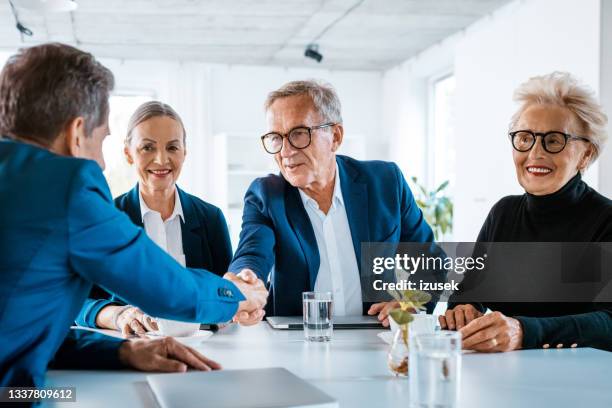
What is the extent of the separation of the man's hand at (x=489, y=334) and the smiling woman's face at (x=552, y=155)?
722 mm

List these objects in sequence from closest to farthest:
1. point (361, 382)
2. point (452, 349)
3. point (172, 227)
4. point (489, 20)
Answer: point (452, 349) → point (361, 382) → point (172, 227) → point (489, 20)

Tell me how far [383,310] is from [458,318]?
22cm

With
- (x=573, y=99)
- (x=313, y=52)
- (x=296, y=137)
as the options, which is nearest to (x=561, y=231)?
(x=573, y=99)

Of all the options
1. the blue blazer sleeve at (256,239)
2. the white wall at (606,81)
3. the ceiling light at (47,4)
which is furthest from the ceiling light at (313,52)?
the blue blazer sleeve at (256,239)

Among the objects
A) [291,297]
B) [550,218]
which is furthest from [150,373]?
[550,218]

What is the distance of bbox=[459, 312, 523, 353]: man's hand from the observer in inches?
61.6

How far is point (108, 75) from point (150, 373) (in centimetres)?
61

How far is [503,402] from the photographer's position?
117 centimetres

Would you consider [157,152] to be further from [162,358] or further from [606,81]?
[606,81]

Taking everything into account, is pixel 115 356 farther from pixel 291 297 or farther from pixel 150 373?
pixel 291 297

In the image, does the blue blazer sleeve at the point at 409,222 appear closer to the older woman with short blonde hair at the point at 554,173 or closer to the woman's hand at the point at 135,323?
the older woman with short blonde hair at the point at 554,173

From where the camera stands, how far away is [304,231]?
2.25 metres

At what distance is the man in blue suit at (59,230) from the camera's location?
3.49 feet

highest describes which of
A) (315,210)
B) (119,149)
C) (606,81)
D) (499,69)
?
(499,69)
